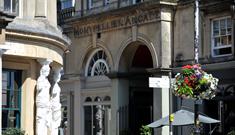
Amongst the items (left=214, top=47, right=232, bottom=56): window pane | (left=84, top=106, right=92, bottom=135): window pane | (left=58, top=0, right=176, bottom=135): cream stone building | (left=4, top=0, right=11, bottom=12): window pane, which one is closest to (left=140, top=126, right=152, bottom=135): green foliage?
(left=58, top=0, right=176, bottom=135): cream stone building

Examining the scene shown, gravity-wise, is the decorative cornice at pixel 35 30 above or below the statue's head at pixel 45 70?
above

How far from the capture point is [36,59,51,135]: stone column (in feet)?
74.9

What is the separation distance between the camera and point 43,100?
23031 millimetres

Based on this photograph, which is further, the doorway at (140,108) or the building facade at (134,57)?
the doorway at (140,108)

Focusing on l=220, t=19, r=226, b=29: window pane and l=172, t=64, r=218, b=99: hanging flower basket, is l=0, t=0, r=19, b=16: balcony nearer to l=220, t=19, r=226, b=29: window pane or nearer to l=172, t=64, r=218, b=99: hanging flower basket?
l=172, t=64, r=218, b=99: hanging flower basket

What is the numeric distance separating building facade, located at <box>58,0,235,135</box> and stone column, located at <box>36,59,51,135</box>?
11.3 metres

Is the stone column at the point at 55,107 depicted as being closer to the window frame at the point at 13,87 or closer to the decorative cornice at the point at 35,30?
the decorative cornice at the point at 35,30

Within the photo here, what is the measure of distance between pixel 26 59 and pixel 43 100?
1468 mm

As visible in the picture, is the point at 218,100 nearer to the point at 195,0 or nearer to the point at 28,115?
the point at 195,0

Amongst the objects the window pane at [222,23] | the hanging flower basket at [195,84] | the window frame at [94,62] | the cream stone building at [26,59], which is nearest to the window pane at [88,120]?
the window frame at [94,62]

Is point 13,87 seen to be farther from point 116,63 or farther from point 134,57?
point 134,57

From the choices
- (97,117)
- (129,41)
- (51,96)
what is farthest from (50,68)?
(97,117)

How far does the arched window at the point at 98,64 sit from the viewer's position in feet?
132

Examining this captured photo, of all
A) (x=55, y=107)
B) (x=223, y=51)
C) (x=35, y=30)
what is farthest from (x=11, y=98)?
(x=223, y=51)
